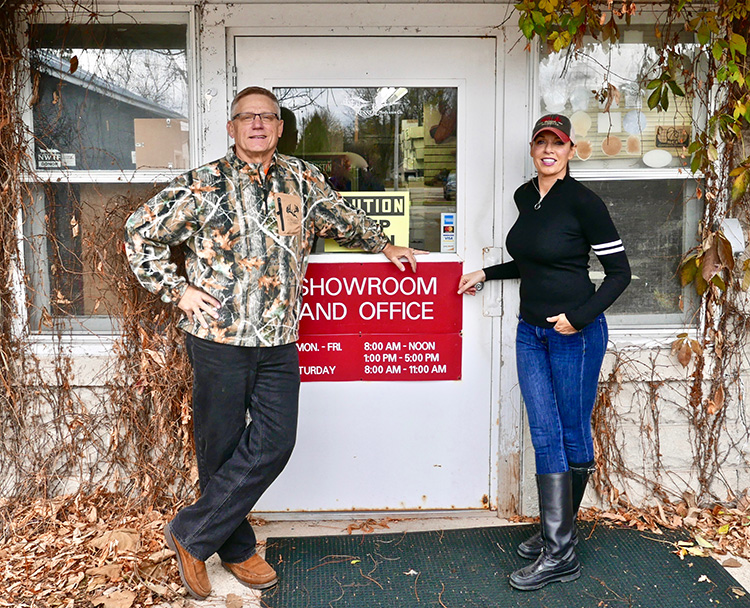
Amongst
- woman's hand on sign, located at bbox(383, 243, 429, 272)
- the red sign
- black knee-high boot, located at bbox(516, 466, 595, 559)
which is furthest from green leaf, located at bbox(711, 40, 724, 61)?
black knee-high boot, located at bbox(516, 466, 595, 559)

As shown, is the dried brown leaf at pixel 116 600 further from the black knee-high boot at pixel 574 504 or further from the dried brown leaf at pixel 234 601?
the black knee-high boot at pixel 574 504

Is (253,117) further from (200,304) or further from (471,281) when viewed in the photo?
(471,281)

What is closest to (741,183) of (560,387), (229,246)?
(560,387)

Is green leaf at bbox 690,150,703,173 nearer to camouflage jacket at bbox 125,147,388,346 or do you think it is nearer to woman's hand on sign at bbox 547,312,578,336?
woman's hand on sign at bbox 547,312,578,336

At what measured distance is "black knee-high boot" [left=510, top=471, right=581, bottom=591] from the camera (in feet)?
10.1

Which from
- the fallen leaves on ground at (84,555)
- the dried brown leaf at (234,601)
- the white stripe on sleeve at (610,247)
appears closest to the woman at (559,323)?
the white stripe on sleeve at (610,247)

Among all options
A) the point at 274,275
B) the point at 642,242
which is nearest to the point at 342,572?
the point at 274,275

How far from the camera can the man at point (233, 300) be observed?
9.41 feet

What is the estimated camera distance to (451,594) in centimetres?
302

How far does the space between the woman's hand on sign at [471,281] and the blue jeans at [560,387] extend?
0.37 metres

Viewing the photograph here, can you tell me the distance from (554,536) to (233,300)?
5.11 feet

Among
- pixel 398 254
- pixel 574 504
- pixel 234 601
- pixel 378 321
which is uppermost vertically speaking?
pixel 398 254

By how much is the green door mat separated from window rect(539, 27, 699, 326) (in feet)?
3.47

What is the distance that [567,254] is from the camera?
2.96 meters
